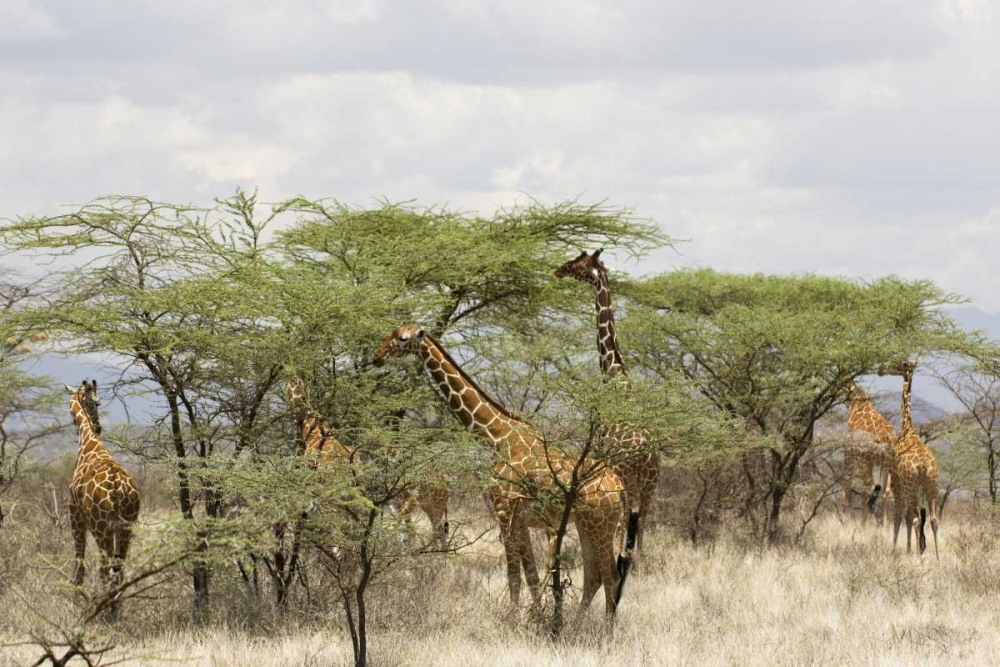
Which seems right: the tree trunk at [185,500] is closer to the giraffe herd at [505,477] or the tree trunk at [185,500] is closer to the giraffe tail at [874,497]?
the giraffe herd at [505,477]

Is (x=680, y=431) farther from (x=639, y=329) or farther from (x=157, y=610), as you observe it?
(x=639, y=329)

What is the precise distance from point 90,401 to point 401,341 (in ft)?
8.89

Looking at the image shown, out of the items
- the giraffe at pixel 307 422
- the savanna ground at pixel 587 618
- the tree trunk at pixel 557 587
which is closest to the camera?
the savanna ground at pixel 587 618

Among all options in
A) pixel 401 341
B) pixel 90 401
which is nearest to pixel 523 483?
pixel 401 341

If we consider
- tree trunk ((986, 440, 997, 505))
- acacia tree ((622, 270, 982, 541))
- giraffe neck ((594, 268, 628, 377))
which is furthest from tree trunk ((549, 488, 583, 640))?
tree trunk ((986, 440, 997, 505))

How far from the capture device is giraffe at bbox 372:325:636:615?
8.30 meters

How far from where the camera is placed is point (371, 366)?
10.2m

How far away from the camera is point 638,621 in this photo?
9.20m

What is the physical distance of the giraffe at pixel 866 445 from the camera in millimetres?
14508

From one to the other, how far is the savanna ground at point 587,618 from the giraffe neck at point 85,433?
3.02 ft

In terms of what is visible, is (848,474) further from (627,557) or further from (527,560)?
(527,560)

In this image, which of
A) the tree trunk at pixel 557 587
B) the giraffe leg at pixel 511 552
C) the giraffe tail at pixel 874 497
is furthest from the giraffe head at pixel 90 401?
the giraffe tail at pixel 874 497

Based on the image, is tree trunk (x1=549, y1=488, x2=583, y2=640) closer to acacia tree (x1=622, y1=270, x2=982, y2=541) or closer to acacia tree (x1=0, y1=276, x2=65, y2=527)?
acacia tree (x1=622, y1=270, x2=982, y2=541)

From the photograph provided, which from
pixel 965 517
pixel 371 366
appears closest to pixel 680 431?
pixel 371 366
